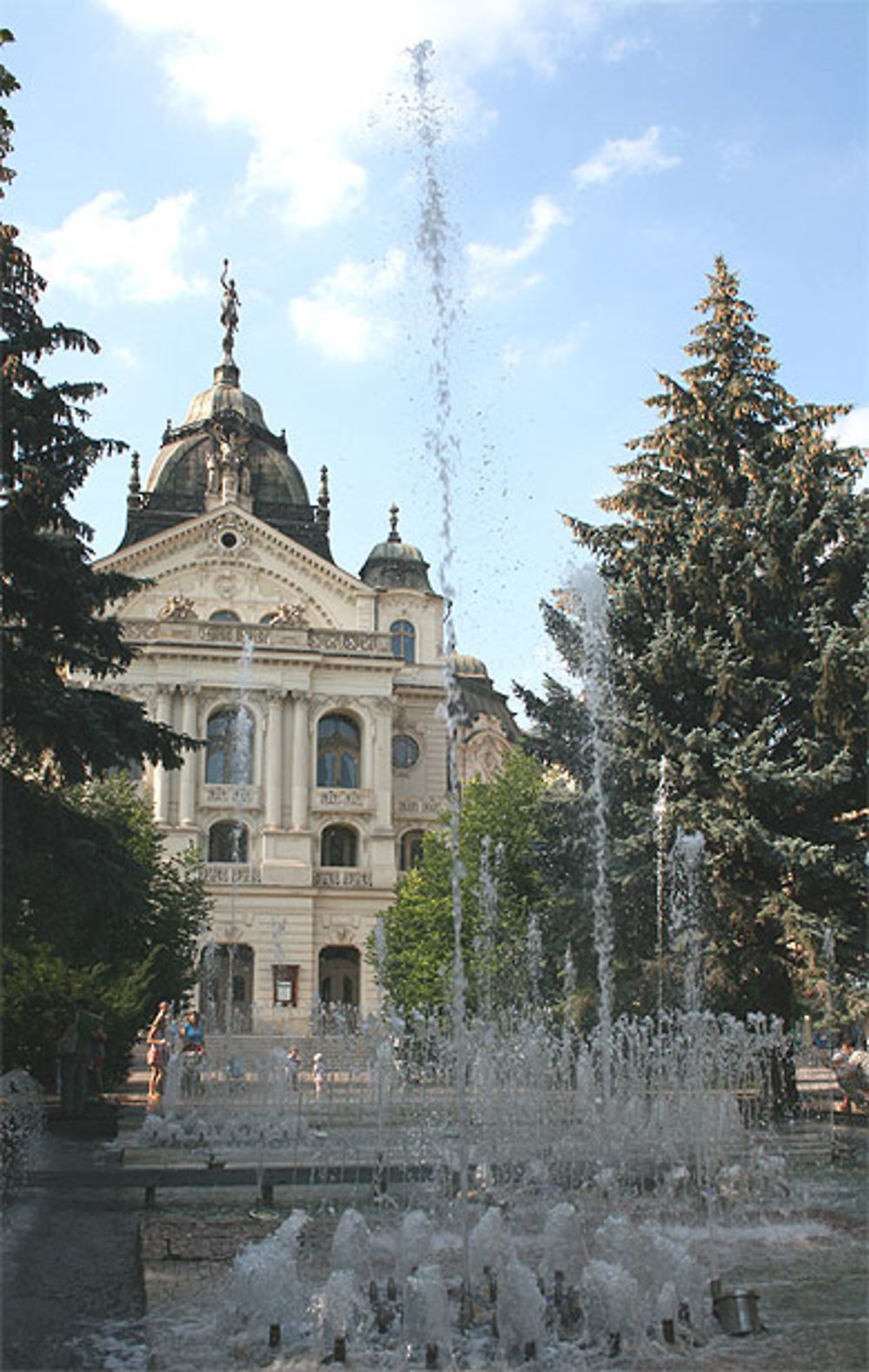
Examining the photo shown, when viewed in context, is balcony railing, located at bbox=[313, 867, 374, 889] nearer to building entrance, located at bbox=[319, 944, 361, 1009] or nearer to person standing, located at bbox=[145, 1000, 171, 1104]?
building entrance, located at bbox=[319, 944, 361, 1009]

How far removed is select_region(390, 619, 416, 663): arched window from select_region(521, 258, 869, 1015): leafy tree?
88.2 feet

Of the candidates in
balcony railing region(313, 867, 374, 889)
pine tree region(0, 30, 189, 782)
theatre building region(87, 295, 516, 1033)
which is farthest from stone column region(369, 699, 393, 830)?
pine tree region(0, 30, 189, 782)

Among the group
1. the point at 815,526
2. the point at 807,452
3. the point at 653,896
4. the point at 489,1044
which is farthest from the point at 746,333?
the point at 489,1044

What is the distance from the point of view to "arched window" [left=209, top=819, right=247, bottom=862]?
41594 millimetres

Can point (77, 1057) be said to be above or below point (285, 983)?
below

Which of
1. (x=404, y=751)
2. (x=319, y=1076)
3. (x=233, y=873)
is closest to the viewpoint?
(x=319, y=1076)

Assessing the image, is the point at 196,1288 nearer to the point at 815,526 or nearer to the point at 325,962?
the point at 815,526

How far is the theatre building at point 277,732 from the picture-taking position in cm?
4075

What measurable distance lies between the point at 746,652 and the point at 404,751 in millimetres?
28561

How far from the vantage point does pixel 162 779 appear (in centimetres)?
4122

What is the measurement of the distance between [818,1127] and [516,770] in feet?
65.3

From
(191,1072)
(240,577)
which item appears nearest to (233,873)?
(240,577)

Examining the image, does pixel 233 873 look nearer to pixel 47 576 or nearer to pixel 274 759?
pixel 274 759

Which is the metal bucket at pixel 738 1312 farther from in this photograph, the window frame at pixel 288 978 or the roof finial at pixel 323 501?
the roof finial at pixel 323 501
